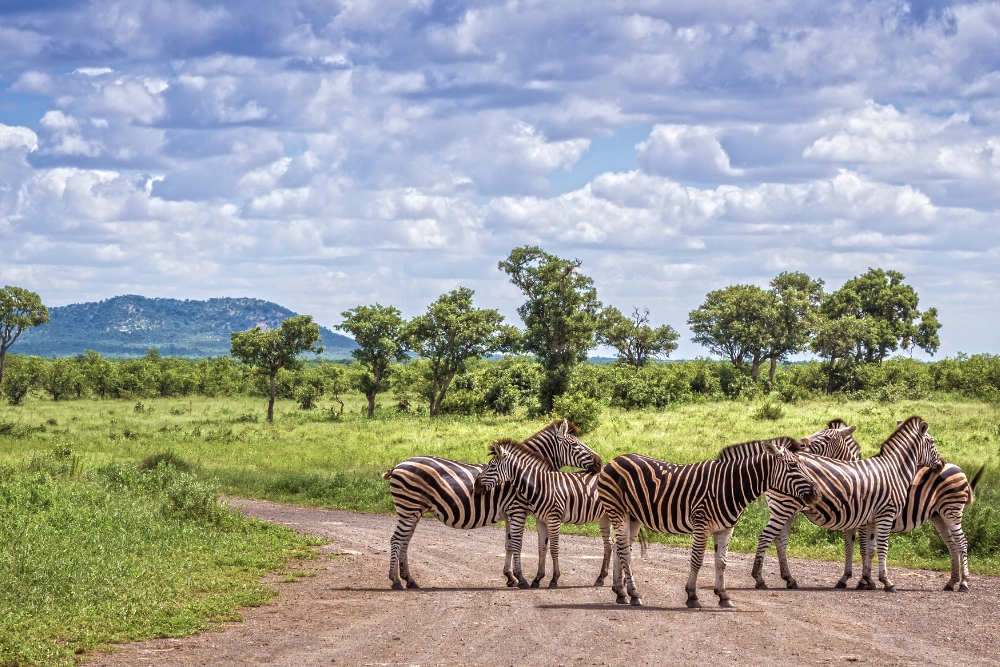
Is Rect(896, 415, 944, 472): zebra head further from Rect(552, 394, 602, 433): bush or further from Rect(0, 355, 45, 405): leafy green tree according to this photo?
Rect(0, 355, 45, 405): leafy green tree

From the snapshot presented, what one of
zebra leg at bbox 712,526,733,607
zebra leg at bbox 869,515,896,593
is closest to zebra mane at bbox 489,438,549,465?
zebra leg at bbox 712,526,733,607

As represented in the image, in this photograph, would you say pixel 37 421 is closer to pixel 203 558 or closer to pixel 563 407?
pixel 563 407

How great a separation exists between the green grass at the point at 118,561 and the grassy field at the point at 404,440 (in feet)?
20.9

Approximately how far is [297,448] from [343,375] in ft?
140

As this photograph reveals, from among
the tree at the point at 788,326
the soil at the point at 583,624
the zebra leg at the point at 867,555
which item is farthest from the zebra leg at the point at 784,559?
the tree at the point at 788,326

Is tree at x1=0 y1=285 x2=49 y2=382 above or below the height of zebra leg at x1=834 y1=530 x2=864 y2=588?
above

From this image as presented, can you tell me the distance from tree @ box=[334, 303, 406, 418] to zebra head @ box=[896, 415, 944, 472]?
157 ft

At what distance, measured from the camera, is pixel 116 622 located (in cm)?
1187

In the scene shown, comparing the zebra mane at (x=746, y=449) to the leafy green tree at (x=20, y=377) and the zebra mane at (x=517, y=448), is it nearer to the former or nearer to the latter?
the zebra mane at (x=517, y=448)

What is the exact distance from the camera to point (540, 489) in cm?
1520

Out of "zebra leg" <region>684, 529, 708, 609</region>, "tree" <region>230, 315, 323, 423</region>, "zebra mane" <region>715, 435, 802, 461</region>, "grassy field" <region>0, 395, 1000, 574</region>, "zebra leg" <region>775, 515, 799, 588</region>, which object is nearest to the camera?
"zebra leg" <region>684, 529, 708, 609</region>

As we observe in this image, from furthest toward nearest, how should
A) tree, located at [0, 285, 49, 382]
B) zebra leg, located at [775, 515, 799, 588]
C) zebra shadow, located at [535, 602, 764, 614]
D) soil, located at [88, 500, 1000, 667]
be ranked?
tree, located at [0, 285, 49, 382] < zebra leg, located at [775, 515, 799, 588] < zebra shadow, located at [535, 602, 764, 614] < soil, located at [88, 500, 1000, 667]

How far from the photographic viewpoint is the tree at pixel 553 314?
57281mm

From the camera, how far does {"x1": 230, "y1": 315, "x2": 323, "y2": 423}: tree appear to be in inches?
2443
